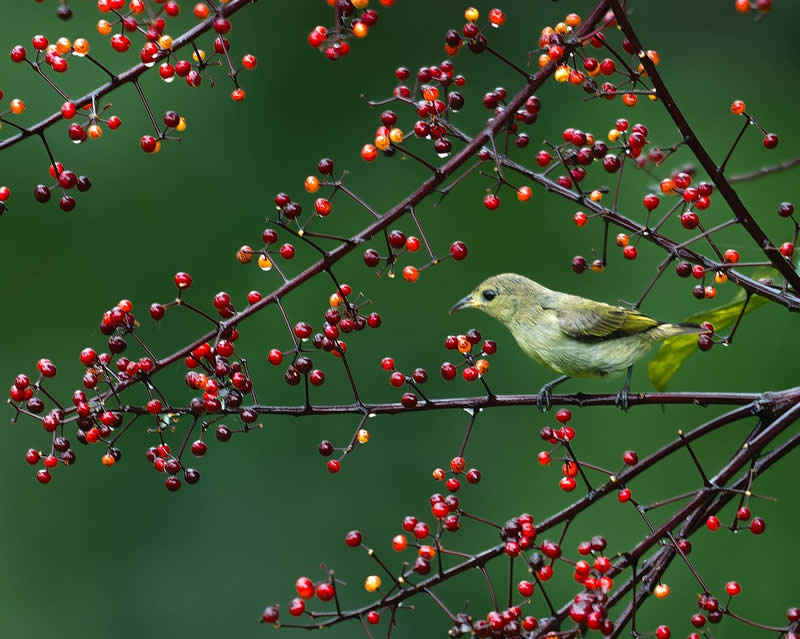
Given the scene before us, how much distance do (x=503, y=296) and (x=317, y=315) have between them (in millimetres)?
1385

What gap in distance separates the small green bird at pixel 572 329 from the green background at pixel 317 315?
119 cm

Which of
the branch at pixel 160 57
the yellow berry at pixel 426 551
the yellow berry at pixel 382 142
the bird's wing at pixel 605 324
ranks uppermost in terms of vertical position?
the branch at pixel 160 57

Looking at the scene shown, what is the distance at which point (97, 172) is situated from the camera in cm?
413

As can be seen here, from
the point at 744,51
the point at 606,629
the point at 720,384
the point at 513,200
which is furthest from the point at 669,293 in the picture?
the point at 606,629

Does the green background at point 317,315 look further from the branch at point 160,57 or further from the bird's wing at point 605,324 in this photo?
the branch at point 160,57

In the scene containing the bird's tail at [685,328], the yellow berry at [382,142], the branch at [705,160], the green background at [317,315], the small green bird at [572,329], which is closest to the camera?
the branch at [705,160]

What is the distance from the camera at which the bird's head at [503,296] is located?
2.77 metres

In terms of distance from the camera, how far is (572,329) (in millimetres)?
2664

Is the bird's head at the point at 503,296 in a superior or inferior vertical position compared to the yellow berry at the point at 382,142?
superior

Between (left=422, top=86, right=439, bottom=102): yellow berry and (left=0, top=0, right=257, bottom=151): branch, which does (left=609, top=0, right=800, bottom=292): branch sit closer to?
(left=422, top=86, right=439, bottom=102): yellow berry

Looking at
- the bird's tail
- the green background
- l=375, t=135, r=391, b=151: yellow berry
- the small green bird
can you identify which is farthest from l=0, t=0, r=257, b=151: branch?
the green background

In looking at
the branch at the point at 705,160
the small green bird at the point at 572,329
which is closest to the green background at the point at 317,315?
the small green bird at the point at 572,329

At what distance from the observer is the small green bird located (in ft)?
8.60

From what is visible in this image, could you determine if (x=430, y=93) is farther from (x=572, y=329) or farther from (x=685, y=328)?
(x=572, y=329)
